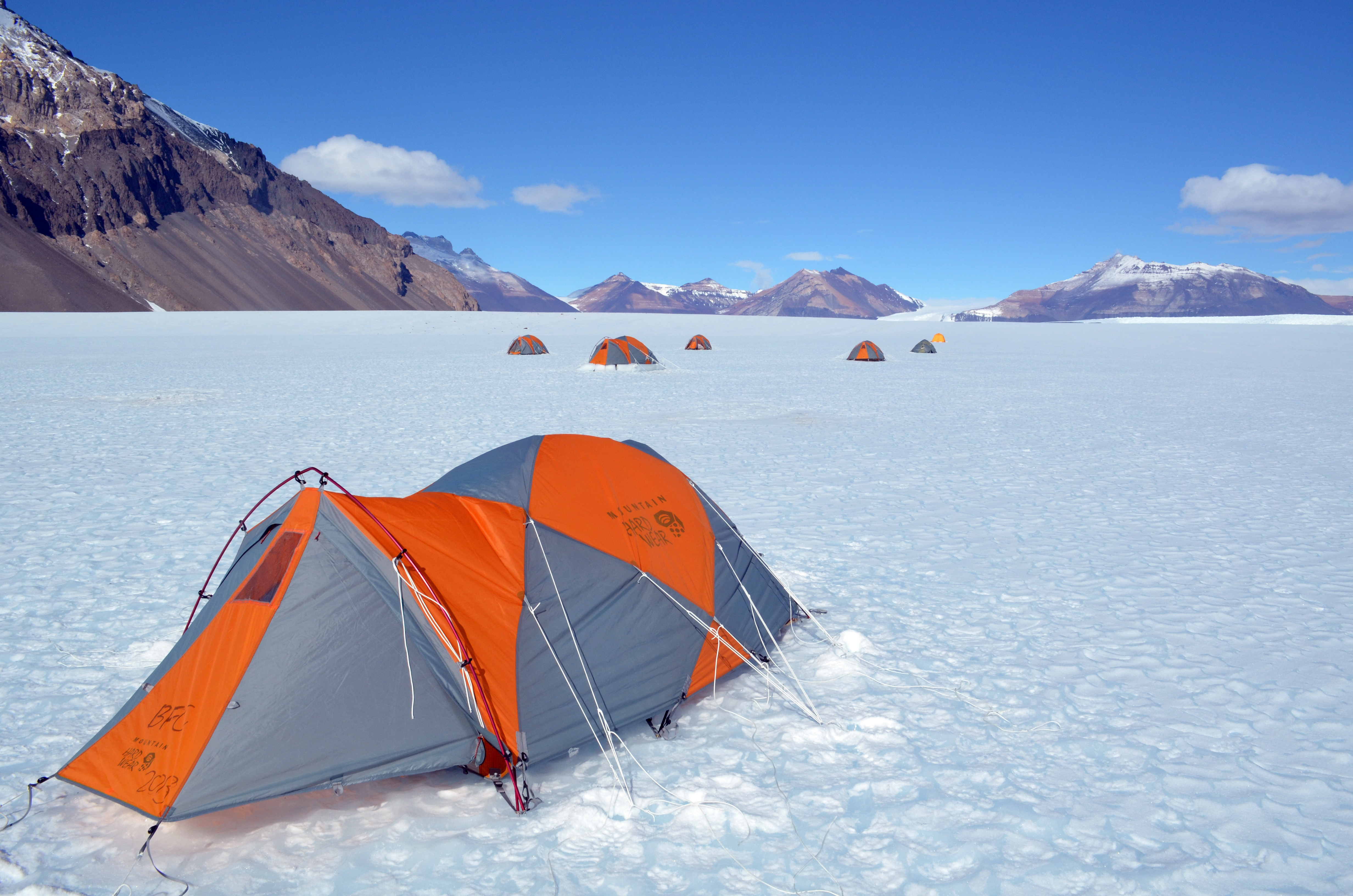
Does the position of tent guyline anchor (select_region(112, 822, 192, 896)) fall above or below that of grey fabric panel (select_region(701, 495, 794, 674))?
below

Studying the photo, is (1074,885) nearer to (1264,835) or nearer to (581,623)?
(1264,835)

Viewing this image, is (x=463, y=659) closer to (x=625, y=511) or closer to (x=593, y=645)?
(x=593, y=645)

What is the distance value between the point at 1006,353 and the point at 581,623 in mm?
39857

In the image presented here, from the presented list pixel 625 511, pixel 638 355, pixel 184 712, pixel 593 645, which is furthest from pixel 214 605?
pixel 638 355

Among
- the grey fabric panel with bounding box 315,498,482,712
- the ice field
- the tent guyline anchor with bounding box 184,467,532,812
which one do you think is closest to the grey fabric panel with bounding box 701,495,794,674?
the ice field

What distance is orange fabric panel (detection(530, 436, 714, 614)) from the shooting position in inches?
175

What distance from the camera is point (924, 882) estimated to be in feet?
10.2

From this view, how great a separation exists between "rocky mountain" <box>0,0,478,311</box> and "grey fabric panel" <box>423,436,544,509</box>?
9382 centimetres

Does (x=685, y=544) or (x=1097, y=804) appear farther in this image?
(x=685, y=544)

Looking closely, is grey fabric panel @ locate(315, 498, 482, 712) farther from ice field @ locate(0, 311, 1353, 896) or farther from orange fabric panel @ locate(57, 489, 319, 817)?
ice field @ locate(0, 311, 1353, 896)

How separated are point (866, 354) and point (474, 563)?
29.4m

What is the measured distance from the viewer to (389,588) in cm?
376

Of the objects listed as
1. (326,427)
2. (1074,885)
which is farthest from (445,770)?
(326,427)

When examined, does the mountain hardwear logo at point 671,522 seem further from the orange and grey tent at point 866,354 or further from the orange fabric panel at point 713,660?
the orange and grey tent at point 866,354
